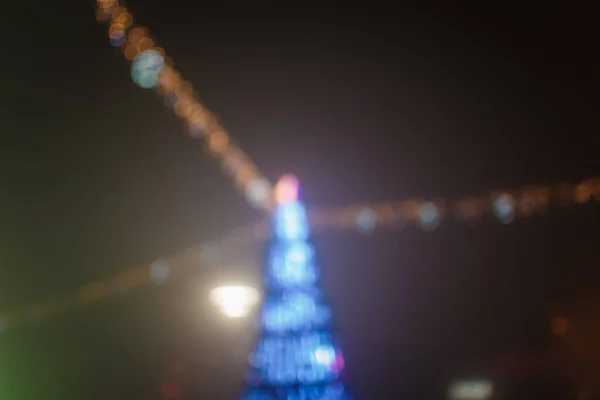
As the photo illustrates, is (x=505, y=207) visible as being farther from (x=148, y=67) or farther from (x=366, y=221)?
(x=148, y=67)

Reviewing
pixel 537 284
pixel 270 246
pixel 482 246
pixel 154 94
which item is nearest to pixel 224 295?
pixel 270 246

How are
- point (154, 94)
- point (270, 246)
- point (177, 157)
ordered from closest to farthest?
point (154, 94) → point (177, 157) → point (270, 246)

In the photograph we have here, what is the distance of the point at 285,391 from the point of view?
2.65 metres

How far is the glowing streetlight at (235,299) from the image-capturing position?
8.81 feet

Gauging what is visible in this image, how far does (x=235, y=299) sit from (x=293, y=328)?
9.8 inches

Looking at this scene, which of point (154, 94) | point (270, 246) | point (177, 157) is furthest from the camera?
point (270, 246)

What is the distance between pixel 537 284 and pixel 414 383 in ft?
2.02

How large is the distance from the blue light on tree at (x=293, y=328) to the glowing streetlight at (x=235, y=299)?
2.5 inches

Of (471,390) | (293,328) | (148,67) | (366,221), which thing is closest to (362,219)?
(366,221)

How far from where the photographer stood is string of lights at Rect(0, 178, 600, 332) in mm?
2543

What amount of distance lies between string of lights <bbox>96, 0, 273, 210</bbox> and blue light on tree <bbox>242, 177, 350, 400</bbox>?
151 mm

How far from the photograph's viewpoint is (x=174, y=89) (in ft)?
7.44

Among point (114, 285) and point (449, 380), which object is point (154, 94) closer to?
point (114, 285)

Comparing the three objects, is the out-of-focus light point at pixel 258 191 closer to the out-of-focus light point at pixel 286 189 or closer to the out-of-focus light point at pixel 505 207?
the out-of-focus light point at pixel 286 189
